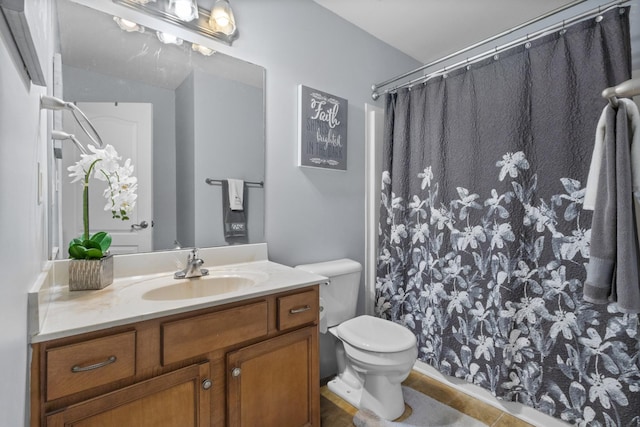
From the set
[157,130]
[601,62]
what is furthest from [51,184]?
[601,62]

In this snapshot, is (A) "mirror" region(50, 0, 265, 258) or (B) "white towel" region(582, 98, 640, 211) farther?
(A) "mirror" region(50, 0, 265, 258)

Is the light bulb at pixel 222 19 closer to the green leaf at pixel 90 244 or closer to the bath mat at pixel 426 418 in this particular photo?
the green leaf at pixel 90 244

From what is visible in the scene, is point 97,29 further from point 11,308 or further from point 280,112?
point 11,308

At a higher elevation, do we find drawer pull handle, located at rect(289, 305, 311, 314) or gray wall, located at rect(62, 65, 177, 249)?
gray wall, located at rect(62, 65, 177, 249)

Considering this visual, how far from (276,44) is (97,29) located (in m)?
0.88

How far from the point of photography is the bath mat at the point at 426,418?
161 cm

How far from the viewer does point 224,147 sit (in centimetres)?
161

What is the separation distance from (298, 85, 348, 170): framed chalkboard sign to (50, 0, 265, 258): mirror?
268mm

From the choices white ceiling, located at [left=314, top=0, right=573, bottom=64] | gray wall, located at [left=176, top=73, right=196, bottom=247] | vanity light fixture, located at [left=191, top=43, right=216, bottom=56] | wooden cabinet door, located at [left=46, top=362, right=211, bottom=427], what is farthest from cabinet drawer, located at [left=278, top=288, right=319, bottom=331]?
white ceiling, located at [left=314, top=0, right=573, bottom=64]

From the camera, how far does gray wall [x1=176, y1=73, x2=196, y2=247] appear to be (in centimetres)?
149

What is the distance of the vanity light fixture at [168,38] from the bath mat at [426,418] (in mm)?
2172

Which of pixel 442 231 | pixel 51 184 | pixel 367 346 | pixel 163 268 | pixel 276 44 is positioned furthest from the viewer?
pixel 442 231

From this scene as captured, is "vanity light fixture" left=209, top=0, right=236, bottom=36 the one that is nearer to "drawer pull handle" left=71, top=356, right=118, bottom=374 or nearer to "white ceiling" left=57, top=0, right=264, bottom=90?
"white ceiling" left=57, top=0, right=264, bottom=90

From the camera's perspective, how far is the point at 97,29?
1.28 meters
